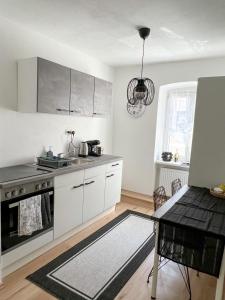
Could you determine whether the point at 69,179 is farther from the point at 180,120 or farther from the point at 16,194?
the point at 180,120

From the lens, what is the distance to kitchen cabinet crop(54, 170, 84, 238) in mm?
2588

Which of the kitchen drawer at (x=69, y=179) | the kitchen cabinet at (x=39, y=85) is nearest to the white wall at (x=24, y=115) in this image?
the kitchen cabinet at (x=39, y=85)

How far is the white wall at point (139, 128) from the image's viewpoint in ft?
12.9

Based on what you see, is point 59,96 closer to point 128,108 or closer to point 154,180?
point 128,108

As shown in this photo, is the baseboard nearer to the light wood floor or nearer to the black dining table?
the light wood floor

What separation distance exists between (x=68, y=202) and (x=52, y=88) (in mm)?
1398

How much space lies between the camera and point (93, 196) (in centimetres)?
318

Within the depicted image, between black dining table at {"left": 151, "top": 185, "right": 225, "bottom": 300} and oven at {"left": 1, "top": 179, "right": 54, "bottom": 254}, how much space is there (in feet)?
4.02

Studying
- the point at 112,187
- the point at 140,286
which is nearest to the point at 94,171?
the point at 112,187

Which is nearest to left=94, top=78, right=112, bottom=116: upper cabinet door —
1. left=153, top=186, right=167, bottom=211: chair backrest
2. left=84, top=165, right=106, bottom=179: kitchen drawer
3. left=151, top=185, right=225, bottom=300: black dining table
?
left=84, top=165, right=106, bottom=179: kitchen drawer

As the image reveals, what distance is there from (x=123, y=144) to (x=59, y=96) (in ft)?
6.75

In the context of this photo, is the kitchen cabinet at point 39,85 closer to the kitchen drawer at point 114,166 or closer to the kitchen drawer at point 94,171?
the kitchen drawer at point 94,171

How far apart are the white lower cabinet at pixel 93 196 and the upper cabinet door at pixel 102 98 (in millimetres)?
1047

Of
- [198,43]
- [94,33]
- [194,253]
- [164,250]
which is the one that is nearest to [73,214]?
[164,250]
